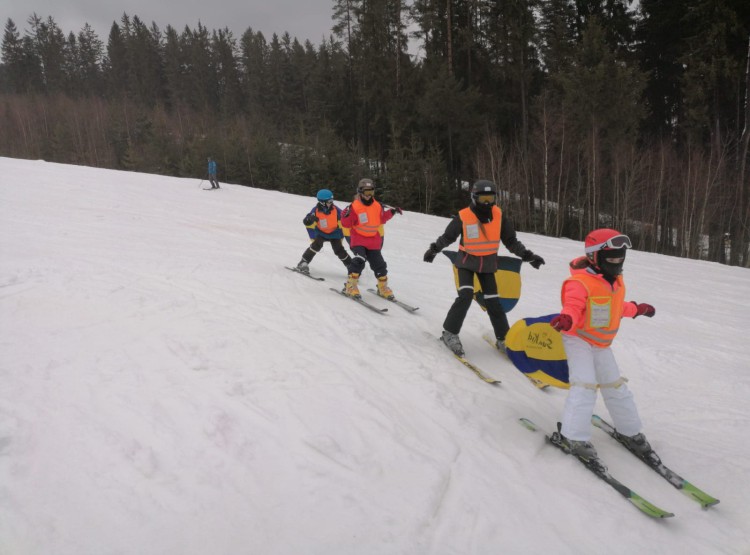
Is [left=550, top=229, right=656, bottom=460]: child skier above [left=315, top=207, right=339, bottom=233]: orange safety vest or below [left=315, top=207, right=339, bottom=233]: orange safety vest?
below

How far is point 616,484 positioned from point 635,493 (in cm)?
16

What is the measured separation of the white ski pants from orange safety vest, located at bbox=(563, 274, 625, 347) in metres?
0.09

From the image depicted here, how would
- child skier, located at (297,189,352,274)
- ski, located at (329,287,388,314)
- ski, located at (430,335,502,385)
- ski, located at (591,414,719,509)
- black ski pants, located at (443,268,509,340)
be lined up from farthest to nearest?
1. child skier, located at (297,189,352,274)
2. ski, located at (329,287,388,314)
3. black ski pants, located at (443,268,509,340)
4. ski, located at (430,335,502,385)
5. ski, located at (591,414,719,509)

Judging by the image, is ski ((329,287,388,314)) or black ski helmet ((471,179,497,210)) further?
ski ((329,287,388,314))

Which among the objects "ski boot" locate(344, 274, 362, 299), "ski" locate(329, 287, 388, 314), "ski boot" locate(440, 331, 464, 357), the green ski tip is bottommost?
the green ski tip

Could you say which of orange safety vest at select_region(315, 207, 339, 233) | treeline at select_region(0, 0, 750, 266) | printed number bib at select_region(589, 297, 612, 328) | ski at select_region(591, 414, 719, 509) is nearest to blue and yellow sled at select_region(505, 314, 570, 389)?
printed number bib at select_region(589, 297, 612, 328)

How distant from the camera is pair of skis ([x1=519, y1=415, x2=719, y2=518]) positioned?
3.05 meters

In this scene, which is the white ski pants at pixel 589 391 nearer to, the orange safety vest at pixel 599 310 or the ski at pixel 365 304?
the orange safety vest at pixel 599 310

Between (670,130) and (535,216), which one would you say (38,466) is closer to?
(535,216)

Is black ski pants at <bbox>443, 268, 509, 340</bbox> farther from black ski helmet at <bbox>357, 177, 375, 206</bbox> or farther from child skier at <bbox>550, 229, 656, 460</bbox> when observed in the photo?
black ski helmet at <bbox>357, 177, 375, 206</bbox>

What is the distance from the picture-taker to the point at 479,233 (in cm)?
509

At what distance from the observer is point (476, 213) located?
5098 millimetres

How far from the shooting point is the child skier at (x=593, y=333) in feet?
11.3

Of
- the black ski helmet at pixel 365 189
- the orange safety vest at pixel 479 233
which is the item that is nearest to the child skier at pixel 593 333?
the orange safety vest at pixel 479 233
